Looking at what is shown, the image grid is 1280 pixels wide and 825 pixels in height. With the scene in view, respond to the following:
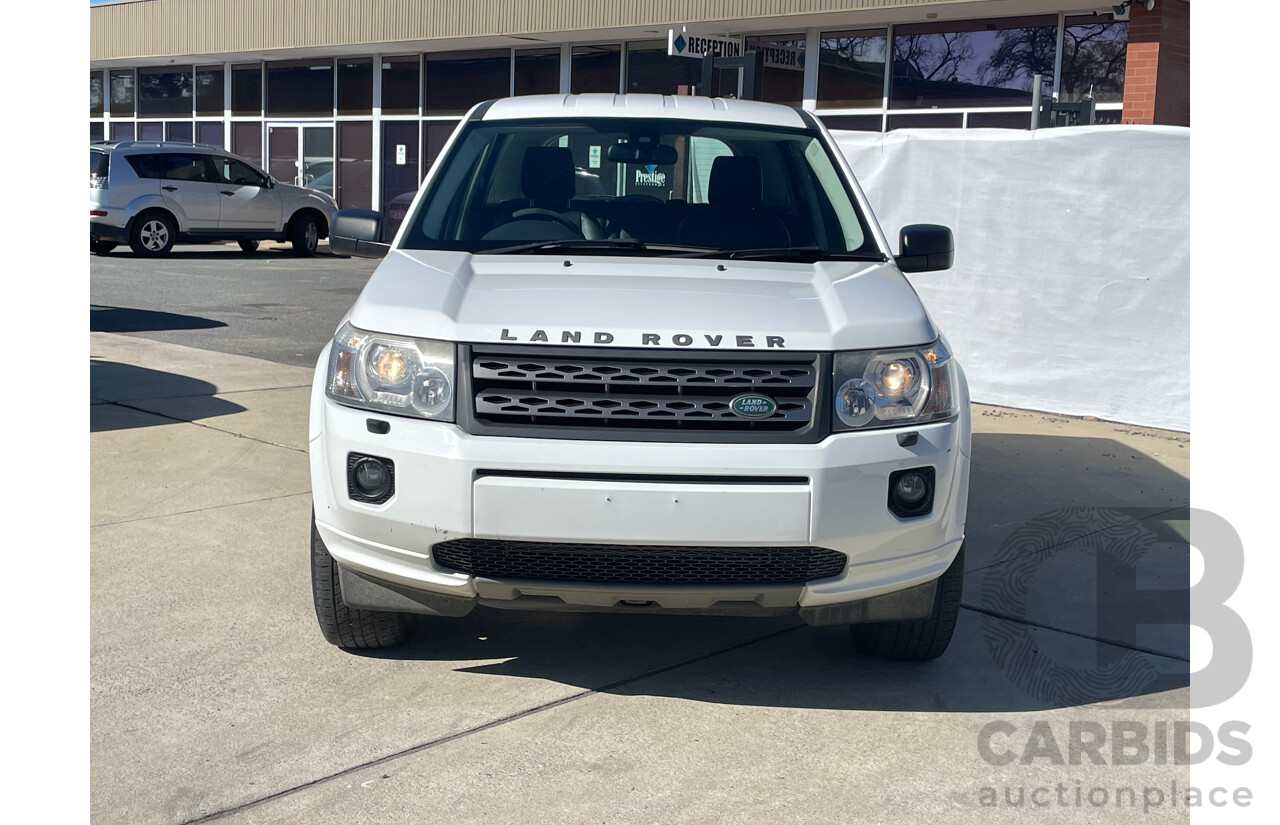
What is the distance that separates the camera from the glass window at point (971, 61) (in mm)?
17547

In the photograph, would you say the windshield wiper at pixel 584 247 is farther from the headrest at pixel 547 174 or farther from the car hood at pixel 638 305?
the headrest at pixel 547 174

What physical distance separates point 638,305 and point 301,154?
2649 centimetres

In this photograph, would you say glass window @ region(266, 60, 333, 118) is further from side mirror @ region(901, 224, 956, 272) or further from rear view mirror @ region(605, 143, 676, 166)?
side mirror @ region(901, 224, 956, 272)

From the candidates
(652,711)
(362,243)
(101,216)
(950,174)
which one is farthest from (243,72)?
(652,711)

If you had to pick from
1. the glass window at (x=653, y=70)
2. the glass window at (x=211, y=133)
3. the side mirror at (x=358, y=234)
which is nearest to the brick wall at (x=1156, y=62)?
the glass window at (x=653, y=70)

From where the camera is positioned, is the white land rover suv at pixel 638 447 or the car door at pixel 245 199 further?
the car door at pixel 245 199

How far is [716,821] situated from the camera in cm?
323

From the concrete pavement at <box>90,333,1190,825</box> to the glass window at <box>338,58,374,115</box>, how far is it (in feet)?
74.0

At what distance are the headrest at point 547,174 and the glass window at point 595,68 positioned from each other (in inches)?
718

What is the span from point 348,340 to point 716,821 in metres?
1.71

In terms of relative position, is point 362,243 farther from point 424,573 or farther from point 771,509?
point 771,509

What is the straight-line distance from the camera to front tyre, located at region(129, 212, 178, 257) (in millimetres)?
20828

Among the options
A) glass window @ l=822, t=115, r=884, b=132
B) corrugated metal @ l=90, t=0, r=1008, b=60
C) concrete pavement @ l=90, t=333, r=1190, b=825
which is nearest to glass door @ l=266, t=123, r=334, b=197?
corrugated metal @ l=90, t=0, r=1008, b=60

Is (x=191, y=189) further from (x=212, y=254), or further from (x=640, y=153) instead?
(x=640, y=153)
